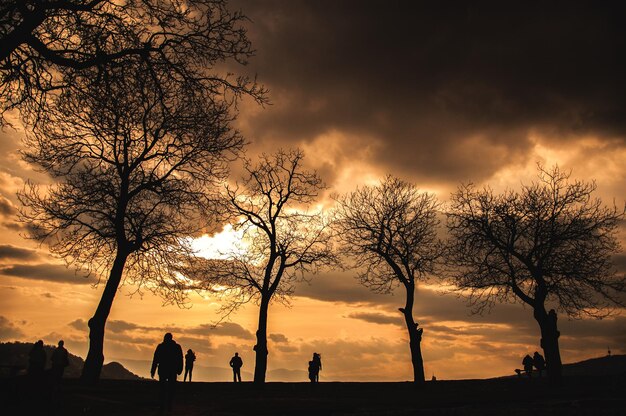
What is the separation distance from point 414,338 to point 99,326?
57.2ft

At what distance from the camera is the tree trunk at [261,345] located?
2888 centimetres

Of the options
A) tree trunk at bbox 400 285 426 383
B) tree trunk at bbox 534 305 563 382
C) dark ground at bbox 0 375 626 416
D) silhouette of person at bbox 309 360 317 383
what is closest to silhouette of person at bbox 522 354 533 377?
tree trunk at bbox 534 305 563 382

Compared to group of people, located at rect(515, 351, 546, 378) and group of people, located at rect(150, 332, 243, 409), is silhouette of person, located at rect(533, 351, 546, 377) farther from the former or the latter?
group of people, located at rect(150, 332, 243, 409)

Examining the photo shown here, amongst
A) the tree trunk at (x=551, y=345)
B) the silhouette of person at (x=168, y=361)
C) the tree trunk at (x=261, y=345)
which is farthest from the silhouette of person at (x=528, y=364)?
the silhouette of person at (x=168, y=361)

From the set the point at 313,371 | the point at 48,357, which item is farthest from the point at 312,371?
the point at 48,357

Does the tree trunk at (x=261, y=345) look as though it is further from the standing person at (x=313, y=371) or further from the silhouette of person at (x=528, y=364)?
the silhouette of person at (x=528, y=364)

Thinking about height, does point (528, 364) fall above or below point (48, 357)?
below

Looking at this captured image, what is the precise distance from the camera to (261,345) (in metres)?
29.8

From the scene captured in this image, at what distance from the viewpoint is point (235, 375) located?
36000 millimetres

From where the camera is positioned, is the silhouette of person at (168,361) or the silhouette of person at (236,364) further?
the silhouette of person at (236,364)

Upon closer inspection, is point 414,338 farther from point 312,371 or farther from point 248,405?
point 248,405

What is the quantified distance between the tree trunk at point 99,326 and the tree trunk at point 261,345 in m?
8.24

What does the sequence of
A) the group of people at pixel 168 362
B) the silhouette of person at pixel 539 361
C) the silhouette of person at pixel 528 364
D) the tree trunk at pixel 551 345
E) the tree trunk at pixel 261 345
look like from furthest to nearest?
the silhouette of person at pixel 528 364, the silhouette of person at pixel 539 361, the tree trunk at pixel 261 345, the tree trunk at pixel 551 345, the group of people at pixel 168 362

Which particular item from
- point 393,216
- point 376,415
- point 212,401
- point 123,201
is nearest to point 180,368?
point 212,401
